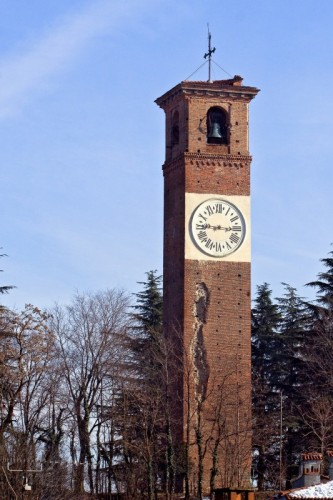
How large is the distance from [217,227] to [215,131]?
164 inches

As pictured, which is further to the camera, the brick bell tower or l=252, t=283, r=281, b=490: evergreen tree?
l=252, t=283, r=281, b=490: evergreen tree

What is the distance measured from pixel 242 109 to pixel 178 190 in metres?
4.38

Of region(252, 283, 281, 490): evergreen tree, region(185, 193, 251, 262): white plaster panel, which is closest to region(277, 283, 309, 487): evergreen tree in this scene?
region(252, 283, 281, 490): evergreen tree

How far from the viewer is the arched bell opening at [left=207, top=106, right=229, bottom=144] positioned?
63.9m

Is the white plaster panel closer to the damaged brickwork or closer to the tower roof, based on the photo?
the damaged brickwork

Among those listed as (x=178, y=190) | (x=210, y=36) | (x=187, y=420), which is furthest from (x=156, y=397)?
(x=210, y=36)

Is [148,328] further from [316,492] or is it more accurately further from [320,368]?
[316,492]

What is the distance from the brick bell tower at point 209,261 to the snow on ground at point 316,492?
21.6 meters

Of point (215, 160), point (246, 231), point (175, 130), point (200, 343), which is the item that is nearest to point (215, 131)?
point (215, 160)

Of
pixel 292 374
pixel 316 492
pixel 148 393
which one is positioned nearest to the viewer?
pixel 316 492

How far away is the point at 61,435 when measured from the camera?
192 ft

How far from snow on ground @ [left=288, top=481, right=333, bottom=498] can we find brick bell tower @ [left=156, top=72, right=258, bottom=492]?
2158 cm

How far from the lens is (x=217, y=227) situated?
206 feet

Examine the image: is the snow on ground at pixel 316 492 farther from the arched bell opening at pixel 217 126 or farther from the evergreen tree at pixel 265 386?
the arched bell opening at pixel 217 126
